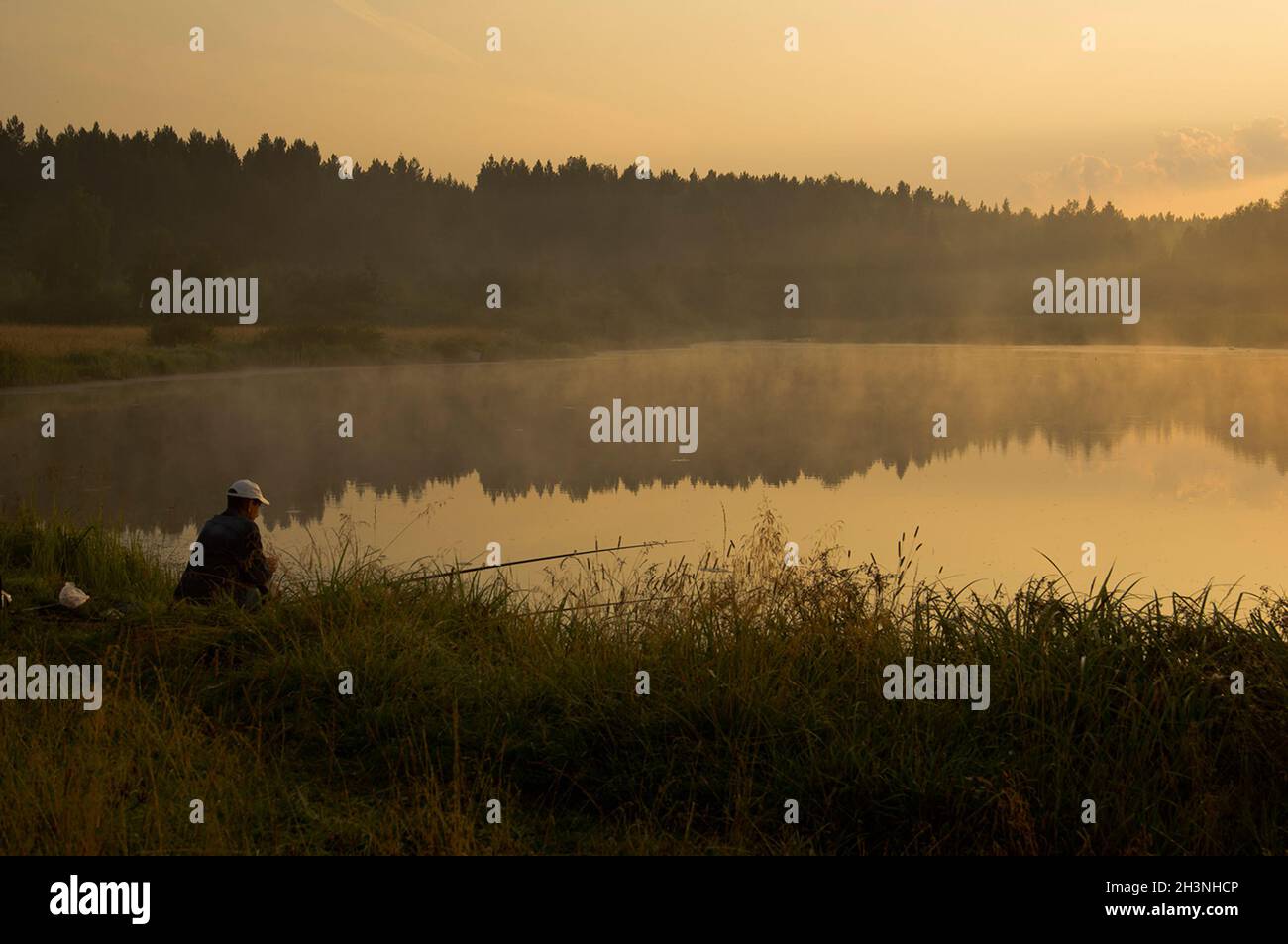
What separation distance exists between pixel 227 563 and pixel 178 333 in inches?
1607

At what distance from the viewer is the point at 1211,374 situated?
46938 mm

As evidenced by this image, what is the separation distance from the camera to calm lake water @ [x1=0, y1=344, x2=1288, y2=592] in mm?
16625

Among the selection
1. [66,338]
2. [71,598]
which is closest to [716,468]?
[71,598]

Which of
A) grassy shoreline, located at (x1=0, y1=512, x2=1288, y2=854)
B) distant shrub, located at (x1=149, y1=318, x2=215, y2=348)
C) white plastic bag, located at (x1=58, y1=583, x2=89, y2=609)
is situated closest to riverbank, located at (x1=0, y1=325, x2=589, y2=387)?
distant shrub, located at (x1=149, y1=318, x2=215, y2=348)

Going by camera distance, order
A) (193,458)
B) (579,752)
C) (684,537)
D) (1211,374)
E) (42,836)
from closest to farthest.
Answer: (42,836) → (579,752) → (684,537) → (193,458) → (1211,374)

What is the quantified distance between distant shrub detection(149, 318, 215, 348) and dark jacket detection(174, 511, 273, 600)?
130 ft

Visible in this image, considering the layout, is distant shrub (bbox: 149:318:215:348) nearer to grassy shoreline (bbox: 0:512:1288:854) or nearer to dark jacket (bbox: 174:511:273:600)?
dark jacket (bbox: 174:511:273:600)

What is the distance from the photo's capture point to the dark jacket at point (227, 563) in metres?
9.10

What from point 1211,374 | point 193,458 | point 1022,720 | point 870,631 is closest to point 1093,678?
point 1022,720

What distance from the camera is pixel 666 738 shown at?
6.59 meters

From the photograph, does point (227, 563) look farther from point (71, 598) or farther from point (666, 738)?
point (666, 738)

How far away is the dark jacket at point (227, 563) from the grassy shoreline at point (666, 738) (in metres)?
0.71
